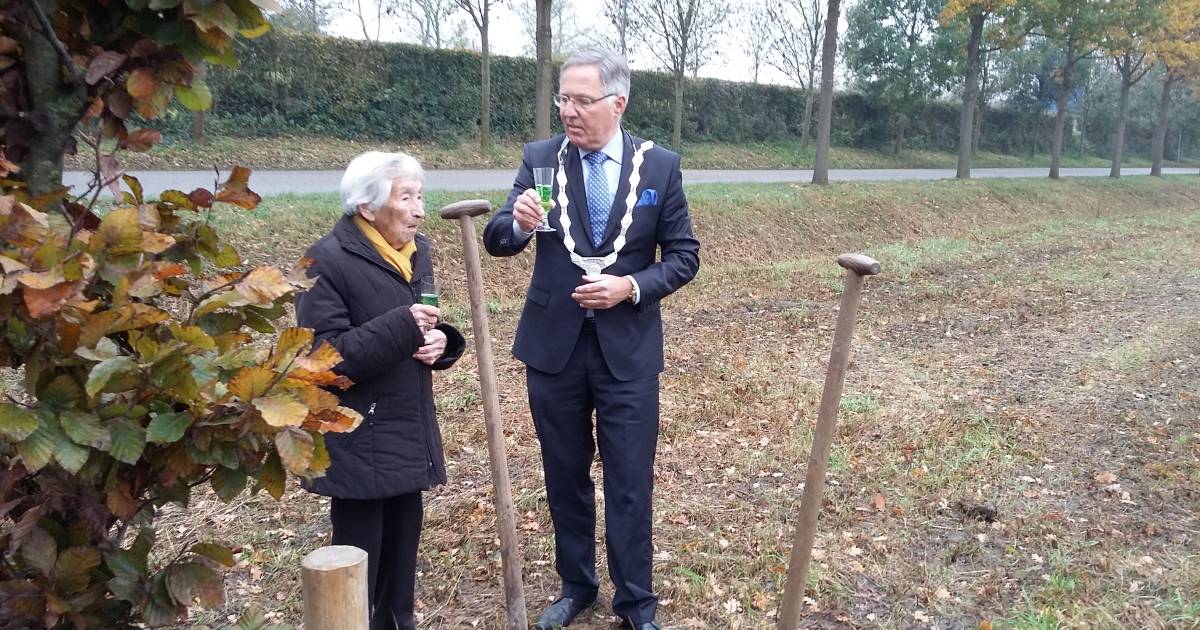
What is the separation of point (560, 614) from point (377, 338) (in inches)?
55.0

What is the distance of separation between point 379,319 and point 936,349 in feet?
20.5

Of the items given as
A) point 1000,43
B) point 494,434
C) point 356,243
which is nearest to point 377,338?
point 356,243

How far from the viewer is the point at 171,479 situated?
1.44 m

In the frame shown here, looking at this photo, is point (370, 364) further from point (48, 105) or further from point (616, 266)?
point (48, 105)

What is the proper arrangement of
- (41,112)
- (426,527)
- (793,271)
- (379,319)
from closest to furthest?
(41,112) → (379,319) → (426,527) → (793,271)

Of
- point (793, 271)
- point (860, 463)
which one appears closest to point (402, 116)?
point (793, 271)

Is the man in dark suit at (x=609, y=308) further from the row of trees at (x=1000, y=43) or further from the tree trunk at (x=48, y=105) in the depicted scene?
the row of trees at (x=1000, y=43)

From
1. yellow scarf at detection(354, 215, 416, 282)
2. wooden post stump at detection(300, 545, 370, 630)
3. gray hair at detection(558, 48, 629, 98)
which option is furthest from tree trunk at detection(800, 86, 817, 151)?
wooden post stump at detection(300, 545, 370, 630)

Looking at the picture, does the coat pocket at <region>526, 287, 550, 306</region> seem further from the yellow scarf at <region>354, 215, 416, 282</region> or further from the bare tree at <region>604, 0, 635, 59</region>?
the bare tree at <region>604, 0, 635, 59</region>

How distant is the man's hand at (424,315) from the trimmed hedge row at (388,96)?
16.4 metres

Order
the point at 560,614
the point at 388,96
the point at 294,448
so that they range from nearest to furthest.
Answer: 1. the point at 294,448
2. the point at 560,614
3. the point at 388,96

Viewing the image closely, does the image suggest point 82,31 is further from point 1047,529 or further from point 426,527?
point 1047,529

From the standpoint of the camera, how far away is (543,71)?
519 inches

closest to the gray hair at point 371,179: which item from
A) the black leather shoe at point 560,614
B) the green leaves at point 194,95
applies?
the green leaves at point 194,95
